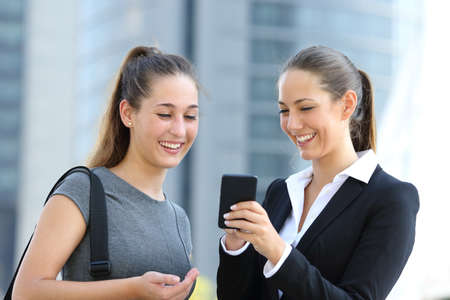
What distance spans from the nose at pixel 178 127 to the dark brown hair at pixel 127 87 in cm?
16

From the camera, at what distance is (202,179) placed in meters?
25.7

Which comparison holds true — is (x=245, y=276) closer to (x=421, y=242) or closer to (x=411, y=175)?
(x=421, y=242)

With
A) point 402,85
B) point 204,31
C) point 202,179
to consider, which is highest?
point 204,31

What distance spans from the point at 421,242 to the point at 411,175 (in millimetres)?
4786

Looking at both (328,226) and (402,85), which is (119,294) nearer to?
(328,226)

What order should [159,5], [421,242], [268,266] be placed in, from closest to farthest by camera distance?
[268,266], [421,242], [159,5]

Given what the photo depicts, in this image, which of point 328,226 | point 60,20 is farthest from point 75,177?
point 60,20

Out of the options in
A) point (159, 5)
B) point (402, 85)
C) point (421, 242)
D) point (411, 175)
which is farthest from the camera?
point (159, 5)

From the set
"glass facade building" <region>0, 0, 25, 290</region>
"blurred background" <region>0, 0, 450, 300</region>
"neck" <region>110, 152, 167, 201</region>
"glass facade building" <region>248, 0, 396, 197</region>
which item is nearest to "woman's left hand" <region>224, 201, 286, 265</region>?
"neck" <region>110, 152, 167, 201</region>

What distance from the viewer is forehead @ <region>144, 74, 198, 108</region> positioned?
244cm

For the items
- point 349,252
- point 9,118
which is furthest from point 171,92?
point 9,118

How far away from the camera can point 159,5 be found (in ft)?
91.2

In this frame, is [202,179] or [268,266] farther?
[202,179]

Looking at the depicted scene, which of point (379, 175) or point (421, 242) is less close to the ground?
point (379, 175)
